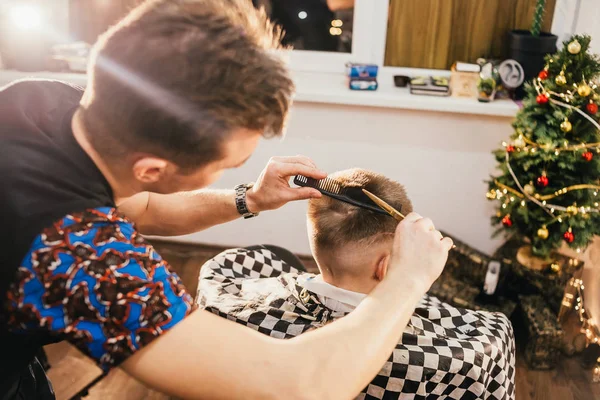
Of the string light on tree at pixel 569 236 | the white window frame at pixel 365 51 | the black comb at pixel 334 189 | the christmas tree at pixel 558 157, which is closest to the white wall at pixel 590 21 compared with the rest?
the white window frame at pixel 365 51

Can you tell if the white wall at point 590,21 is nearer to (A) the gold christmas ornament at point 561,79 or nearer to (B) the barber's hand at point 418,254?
(A) the gold christmas ornament at point 561,79

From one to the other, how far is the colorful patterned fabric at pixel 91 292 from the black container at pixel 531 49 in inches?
81.1

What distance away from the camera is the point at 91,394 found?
6.60 ft

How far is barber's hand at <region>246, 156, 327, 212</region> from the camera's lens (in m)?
1.31

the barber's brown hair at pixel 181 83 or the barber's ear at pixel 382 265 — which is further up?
the barber's brown hair at pixel 181 83

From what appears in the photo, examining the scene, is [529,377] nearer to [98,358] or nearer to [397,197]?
[397,197]

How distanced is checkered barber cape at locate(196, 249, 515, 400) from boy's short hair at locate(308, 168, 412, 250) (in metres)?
0.18

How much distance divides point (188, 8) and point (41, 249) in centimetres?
43

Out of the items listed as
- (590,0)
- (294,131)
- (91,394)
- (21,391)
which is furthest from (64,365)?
(590,0)

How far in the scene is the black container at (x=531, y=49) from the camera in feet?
7.62

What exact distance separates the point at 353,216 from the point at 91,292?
0.67 metres

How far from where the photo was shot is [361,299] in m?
1.31

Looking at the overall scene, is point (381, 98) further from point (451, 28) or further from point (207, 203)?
point (207, 203)

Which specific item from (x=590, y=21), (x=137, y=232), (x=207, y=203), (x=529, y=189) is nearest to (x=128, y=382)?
(x=207, y=203)
